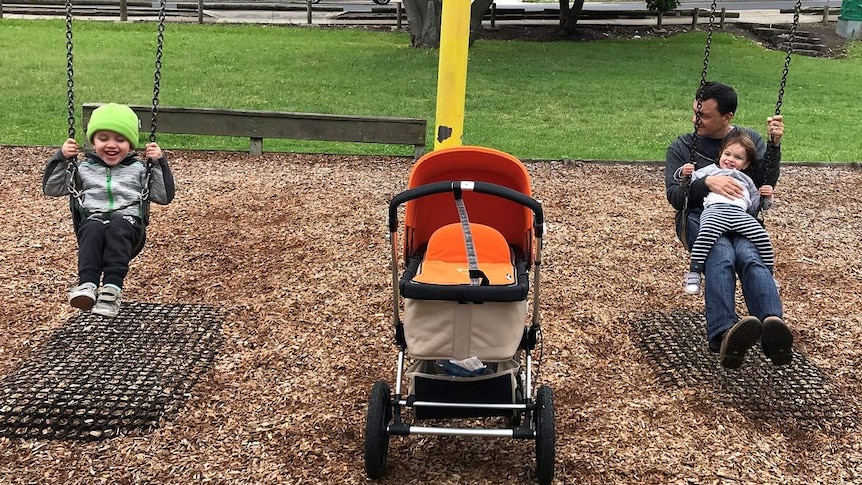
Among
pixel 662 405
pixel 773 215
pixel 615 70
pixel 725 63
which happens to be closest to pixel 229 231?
pixel 662 405

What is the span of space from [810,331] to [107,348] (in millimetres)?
4001

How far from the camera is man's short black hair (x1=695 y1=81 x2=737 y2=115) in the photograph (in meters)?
4.32

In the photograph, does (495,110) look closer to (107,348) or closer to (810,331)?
(810,331)

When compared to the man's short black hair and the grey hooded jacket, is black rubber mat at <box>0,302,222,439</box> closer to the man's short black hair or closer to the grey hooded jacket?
the grey hooded jacket

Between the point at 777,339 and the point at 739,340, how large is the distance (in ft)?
0.52

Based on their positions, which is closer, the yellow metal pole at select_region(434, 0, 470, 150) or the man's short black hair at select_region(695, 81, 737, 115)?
the man's short black hair at select_region(695, 81, 737, 115)

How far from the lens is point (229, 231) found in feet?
20.9

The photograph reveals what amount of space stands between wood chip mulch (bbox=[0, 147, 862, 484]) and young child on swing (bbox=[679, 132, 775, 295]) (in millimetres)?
686

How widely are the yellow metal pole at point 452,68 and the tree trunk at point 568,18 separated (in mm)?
19240

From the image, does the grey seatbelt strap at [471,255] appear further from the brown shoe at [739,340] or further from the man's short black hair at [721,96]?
the man's short black hair at [721,96]

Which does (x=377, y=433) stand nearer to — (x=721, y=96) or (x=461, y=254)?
(x=461, y=254)

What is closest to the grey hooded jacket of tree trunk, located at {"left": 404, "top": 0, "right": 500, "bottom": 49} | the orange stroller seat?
the orange stroller seat

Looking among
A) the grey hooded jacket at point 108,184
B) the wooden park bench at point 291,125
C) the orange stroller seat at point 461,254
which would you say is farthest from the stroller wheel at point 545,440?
the wooden park bench at point 291,125

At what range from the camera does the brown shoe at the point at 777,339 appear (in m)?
3.51
